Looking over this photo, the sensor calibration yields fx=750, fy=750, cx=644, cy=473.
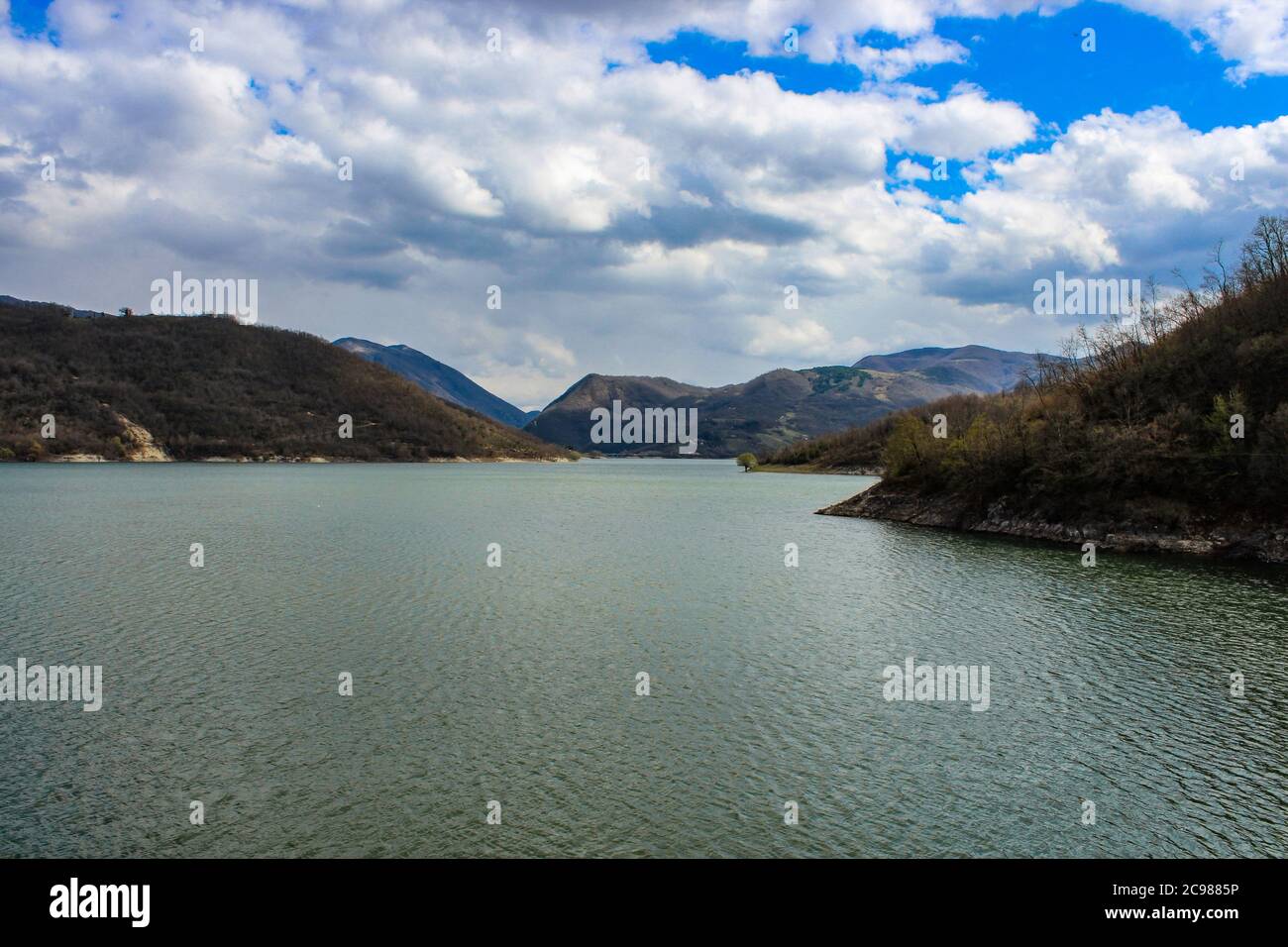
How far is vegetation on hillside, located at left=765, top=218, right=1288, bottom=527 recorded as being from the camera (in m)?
51.3

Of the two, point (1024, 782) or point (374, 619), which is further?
point (374, 619)

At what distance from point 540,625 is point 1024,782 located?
18.2 m

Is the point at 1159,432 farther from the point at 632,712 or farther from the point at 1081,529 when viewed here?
the point at 632,712

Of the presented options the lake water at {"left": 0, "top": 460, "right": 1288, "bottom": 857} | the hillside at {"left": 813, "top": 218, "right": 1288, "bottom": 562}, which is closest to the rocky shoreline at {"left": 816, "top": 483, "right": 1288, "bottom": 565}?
the hillside at {"left": 813, "top": 218, "right": 1288, "bottom": 562}

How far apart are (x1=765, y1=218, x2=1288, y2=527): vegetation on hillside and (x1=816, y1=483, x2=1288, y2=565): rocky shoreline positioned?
39.4 inches

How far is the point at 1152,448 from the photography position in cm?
5466

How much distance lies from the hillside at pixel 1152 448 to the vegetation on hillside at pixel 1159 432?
105 mm

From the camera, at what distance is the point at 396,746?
16812 millimetres

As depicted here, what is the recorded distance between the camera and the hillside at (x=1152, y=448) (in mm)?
50281

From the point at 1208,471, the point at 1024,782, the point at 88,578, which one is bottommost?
the point at 1024,782

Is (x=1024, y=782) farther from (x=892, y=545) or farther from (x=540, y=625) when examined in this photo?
(x=892, y=545)

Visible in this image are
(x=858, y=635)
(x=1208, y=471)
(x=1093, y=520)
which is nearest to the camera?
(x=858, y=635)

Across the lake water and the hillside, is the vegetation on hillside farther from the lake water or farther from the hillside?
the lake water
